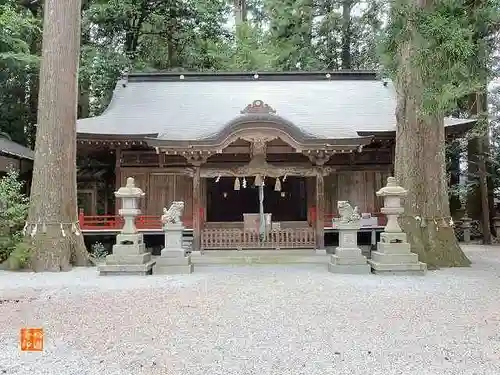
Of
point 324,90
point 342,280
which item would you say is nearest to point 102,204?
point 324,90

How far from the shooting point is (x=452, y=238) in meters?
8.25

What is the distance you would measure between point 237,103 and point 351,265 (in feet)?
21.4

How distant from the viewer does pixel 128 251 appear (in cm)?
764

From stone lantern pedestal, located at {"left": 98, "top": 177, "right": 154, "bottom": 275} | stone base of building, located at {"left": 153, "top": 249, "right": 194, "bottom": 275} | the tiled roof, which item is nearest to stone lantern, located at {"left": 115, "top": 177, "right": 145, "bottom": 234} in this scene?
stone lantern pedestal, located at {"left": 98, "top": 177, "right": 154, "bottom": 275}

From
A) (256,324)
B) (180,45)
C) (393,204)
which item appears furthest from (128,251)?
(180,45)

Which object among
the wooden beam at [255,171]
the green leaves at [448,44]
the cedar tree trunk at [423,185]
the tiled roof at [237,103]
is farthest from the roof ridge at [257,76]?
the green leaves at [448,44]

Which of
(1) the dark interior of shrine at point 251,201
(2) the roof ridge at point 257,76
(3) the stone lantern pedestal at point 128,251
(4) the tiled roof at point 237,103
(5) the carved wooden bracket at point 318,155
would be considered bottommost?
(3) the stone lantern pedestal at point 128,251

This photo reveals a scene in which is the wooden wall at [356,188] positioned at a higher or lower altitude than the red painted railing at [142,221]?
higher

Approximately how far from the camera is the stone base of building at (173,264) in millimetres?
7805

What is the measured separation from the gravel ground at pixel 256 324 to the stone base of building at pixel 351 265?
1.59 feet

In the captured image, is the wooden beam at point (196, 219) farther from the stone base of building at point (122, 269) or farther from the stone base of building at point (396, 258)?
the stone base of building at point (396, 258)

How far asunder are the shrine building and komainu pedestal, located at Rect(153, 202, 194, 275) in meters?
1.78

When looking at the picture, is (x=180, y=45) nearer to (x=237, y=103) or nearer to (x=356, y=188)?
(x=237, y=103)

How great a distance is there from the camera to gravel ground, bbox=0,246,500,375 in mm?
3199
